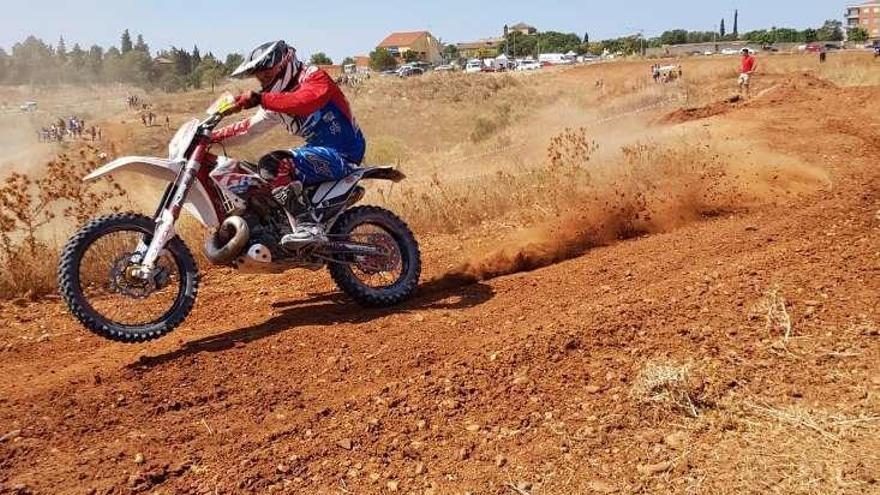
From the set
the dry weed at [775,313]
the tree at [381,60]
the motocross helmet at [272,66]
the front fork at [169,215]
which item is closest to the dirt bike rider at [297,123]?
the motocross helmet at [272,66]

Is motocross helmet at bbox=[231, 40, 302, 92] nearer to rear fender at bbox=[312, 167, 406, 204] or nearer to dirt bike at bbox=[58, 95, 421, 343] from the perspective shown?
dirt bike at bbox=[58, 95, 421, 343]

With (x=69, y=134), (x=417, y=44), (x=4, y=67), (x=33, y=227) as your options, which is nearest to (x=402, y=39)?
(x=417, y=44)

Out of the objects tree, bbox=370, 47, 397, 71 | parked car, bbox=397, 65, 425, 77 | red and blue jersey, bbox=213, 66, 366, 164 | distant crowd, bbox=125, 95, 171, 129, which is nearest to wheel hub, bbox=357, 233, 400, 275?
red and blue jersey, bbox=213, 66, 366, 164

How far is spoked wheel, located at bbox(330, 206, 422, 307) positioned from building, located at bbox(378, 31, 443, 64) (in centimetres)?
14756

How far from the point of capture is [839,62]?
156ft

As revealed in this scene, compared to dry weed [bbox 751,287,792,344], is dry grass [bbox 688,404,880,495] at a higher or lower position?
lower

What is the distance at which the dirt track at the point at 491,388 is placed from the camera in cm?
328

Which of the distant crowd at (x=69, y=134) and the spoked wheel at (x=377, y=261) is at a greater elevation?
the spoked wheel at (x=377, y=261)

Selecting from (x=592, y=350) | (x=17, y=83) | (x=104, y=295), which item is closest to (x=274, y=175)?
(x=104, y=295)

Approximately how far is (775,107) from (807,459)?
51.3 ft

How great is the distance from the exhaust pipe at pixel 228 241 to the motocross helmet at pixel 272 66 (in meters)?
1.10

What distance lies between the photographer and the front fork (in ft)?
16.6

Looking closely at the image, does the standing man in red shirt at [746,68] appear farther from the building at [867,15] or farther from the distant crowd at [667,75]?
the building at [867,15]

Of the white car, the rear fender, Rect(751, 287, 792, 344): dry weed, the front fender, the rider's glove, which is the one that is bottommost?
the white car
